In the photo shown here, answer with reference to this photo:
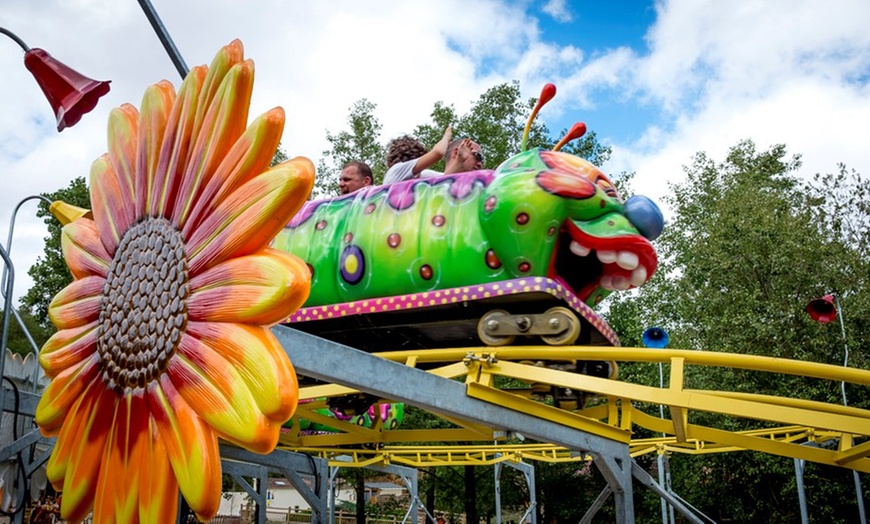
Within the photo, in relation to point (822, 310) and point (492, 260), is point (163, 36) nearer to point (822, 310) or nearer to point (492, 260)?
point (492, 260)

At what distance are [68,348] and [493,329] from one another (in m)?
1.95

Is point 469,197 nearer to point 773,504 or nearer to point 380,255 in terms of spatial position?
point 380,255

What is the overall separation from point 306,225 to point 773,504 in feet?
50.0

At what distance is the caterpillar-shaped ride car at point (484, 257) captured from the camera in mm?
3623

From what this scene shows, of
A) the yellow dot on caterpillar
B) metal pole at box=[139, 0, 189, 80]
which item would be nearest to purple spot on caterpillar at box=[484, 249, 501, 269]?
the yellow dot on caterpillar

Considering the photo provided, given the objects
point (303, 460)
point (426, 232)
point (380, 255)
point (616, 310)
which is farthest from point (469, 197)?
point (616, 310)

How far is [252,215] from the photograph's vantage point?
187cm

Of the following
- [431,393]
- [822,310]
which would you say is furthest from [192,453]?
[822,310]

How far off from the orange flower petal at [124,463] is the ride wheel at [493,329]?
198 centimetres

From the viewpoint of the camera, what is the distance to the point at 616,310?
19.5 meters

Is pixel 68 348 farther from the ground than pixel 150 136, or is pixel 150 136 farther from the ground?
pixel 150 136

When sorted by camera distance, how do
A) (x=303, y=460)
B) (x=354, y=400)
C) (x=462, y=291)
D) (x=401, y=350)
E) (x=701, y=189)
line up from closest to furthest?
(x=462, y=291), (x=401, y=350), (x=354, y=400), (x=303, y=460), (x=701, y=189)

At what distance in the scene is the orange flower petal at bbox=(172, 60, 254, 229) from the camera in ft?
6.48

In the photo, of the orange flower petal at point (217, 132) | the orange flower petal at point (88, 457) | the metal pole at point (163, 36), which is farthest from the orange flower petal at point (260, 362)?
the metal pole at point (163, 36)
